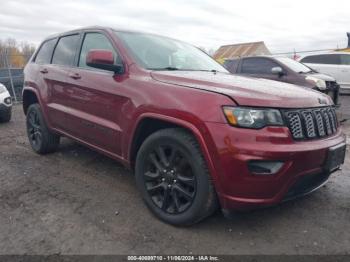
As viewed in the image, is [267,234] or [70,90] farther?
[70,90]

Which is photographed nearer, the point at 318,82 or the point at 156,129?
the point at 156,129

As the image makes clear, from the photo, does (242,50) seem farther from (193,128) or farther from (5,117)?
Answer: (193,128)

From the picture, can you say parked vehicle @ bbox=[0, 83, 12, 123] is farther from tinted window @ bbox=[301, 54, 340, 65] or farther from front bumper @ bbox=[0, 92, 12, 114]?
tinted window @ bbox=[301, 54, 340, 65]

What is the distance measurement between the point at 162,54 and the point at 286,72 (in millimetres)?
5144

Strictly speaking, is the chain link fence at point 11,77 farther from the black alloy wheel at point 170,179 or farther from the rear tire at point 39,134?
the black alloy wheel at point 170,179

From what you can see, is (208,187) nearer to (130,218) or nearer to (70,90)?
(130,218)

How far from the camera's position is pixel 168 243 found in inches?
106

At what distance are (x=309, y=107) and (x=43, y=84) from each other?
3.48 m

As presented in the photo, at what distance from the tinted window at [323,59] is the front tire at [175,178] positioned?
10.9 m

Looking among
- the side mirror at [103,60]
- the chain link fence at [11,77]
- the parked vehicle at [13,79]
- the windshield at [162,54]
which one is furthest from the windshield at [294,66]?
the parked vehicle at [13,79]

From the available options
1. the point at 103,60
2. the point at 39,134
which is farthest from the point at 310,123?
the point at 39,134

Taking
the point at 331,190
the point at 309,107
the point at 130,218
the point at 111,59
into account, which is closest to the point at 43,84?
the point at 111,59

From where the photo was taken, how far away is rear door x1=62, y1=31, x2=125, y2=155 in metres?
3.40

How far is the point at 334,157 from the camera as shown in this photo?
2.83 m
